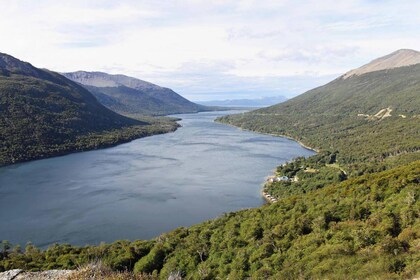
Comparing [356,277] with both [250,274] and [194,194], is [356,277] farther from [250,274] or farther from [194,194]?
[194,194]

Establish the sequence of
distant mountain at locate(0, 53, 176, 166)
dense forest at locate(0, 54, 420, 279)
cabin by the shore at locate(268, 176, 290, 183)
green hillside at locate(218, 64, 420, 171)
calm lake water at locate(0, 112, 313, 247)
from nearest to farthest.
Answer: dense forest at locate(0, 54, 420, 279) < calm lake water at locate(0, 112, 313, 247) < cabin by the shore at locate(268, 176, 290, 183) < green hillside at locate(218, 64, 420, 171) < distant mountain at locate(0, 53, 176, 166)

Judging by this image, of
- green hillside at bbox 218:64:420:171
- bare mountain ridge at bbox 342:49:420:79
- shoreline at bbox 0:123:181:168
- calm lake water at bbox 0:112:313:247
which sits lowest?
calm lake water at bbox 0:112:313:247

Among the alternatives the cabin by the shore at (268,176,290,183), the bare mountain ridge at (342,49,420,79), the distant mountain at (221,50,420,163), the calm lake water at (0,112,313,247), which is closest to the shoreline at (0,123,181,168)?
the calm lake water at (0,112,313,247)

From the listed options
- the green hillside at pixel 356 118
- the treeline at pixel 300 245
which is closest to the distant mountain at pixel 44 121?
the green hillside at pixel 356 118

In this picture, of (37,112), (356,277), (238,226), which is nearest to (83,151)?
(37,112)

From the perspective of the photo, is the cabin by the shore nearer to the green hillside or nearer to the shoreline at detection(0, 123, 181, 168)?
the green hillside

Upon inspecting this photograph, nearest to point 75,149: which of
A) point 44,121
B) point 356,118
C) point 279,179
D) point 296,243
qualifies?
point 44,121

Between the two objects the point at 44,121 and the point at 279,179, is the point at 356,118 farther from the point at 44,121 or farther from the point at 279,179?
the point at 44,121
